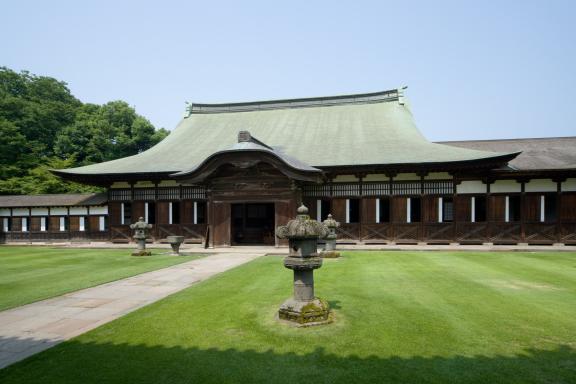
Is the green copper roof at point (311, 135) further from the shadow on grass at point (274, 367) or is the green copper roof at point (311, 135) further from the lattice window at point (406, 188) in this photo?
the shadow on grass at point (274, 367)

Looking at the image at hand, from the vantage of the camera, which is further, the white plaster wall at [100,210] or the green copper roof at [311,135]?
the white plaster wall at [100,210]

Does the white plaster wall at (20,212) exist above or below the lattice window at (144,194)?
below

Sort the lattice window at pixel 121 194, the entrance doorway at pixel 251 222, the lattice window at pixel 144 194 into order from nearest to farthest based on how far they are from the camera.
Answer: the lattice window at pixel 144 194 < the lattice window at pixel 121 194 < the entrance doorway at pixel 251 222

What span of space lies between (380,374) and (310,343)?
1385mm

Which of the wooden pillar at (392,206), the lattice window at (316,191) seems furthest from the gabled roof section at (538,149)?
the lattice window at (316,191)

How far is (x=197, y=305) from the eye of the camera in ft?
25.3

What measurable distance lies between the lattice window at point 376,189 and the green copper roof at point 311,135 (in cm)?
178

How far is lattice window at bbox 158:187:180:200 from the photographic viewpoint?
2248 cm

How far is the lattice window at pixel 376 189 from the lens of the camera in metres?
20.3

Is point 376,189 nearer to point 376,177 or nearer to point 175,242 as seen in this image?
point 376,177

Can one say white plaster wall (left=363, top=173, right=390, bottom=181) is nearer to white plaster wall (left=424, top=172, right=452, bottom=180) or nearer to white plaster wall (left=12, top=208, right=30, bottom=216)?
white plaster wall (left=424, top=172, right=452, bottom=180)

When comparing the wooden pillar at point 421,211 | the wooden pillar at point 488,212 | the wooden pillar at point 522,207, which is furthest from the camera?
the wooden pillar at point 421,211

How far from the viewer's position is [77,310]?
25.0ft

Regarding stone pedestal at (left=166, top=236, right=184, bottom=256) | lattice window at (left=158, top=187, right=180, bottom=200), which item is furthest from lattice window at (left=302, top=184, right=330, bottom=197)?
lattice window at (left=158, top=187, right=180, bottom=200)
